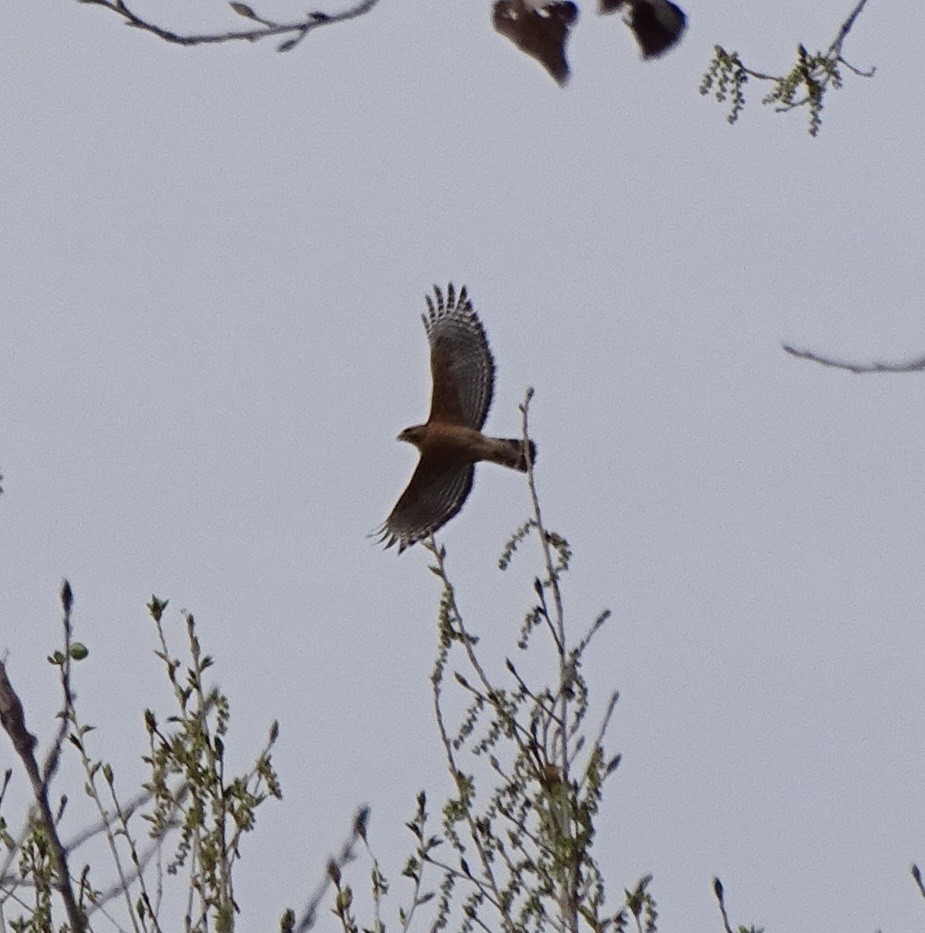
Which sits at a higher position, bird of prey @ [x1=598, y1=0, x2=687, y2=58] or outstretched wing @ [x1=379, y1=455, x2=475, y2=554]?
outstretched wing @ [x1=379, y1=455, x2=475, y2=554]

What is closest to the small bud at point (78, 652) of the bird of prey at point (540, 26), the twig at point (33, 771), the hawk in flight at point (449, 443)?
the twig at point (33, 771)

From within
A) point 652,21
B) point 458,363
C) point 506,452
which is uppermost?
point 458,363

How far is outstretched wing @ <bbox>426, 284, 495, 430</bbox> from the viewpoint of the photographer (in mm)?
11031

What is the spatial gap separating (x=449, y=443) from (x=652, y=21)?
30.1 feet

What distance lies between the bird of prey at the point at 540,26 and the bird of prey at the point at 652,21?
0.16 ft

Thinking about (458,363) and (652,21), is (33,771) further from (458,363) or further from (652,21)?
(458,363)

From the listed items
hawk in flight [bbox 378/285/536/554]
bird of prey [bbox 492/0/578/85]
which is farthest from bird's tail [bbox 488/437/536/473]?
bird of prey [bbox 492/0/578/85]

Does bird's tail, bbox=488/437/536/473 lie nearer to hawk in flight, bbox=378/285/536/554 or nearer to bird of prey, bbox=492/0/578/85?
hawk in flight, bbox=378/285/536/554

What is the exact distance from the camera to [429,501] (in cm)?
1093

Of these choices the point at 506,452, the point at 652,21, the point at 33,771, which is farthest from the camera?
the point at 506,452

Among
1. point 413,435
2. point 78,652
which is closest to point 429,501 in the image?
point 413,435

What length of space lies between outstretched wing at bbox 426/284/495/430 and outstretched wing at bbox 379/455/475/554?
0.37 metres

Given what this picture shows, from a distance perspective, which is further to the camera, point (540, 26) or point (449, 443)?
point (449, 443)

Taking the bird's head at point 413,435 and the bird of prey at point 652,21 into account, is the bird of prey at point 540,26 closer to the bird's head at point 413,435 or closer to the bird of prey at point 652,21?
the bird of prey at point 652,21
